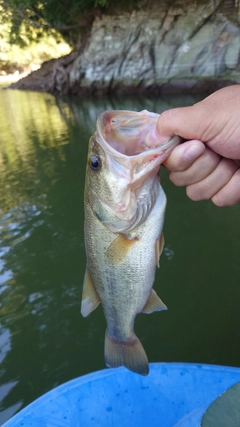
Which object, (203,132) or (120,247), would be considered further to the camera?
(120,247)

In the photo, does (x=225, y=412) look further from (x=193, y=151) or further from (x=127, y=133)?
(x=127, y=133)

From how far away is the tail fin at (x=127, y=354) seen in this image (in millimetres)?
1939

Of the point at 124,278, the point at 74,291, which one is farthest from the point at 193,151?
the point at 74,291

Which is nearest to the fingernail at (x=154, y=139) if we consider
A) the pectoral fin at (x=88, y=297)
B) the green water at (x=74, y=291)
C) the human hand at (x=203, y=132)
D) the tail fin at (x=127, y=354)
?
the human hand at (x=203, y=132)

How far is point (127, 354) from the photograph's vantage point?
1969 millimetres

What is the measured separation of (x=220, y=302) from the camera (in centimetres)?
416

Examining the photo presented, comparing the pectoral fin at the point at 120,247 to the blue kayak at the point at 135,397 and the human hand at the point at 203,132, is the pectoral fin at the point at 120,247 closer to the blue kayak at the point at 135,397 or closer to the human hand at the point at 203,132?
the human hand at the point at 203,132

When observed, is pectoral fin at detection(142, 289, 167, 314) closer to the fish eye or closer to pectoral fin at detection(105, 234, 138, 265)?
pectoral fin at detection(105, 234, 138, 265)

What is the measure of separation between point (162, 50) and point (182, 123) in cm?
2034

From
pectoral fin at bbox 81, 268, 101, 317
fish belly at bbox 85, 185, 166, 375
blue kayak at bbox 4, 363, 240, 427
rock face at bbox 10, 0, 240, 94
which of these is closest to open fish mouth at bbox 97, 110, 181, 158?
fish belly at bbox 85, 185, 166, 375

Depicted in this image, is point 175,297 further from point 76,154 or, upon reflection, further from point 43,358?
point 76,154

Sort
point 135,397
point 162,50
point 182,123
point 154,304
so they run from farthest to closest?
point 162,50
point 135,397
point 154,304
point 182,123

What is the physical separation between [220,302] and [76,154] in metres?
7.04

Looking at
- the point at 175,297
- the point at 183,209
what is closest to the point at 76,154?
the point at 183,209
